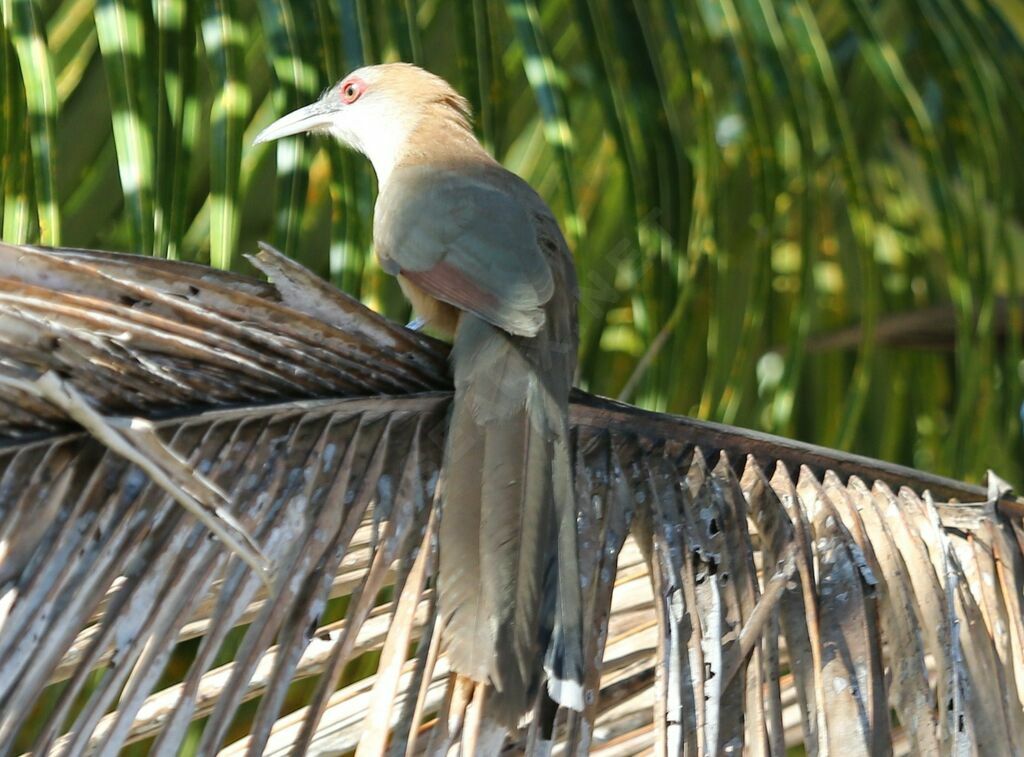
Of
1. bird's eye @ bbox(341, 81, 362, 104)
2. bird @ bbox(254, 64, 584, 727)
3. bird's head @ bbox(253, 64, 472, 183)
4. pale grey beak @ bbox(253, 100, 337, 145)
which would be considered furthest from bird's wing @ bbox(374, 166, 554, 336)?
bird's eye @ bbox(341, 81, 362, 104)

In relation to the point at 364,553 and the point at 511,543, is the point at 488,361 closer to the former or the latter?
the point at 364,553

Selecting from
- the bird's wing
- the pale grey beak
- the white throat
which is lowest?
the bird's wing

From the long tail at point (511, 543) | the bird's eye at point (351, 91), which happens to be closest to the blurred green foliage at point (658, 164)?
the bird's eye at point (351, 91)

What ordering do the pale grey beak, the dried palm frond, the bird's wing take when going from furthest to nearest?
the pale grey beak < the bird's wing < the dried palm frond

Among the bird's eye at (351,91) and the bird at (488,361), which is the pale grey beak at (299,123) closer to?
the bird at (488,361)

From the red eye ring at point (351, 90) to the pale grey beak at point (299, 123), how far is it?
0.97ft

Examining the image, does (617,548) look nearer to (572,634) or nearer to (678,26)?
(572,634)

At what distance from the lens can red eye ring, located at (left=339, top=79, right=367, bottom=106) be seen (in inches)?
173

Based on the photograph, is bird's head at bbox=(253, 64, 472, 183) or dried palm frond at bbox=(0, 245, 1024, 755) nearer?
dried palm frond at bbox=(0, 245, 1024, 755)

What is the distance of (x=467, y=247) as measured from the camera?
10.7 feet

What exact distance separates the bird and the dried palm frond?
0.08m

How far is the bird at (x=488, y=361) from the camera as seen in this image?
73.1 inches

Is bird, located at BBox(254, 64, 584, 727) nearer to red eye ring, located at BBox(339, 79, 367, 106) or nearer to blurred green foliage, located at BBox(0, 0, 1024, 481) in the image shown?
red eye ring, located at BBox(339, 79, 367, 106)

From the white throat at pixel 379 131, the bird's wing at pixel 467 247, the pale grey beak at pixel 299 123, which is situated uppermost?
the white throat at pixel 379 131
